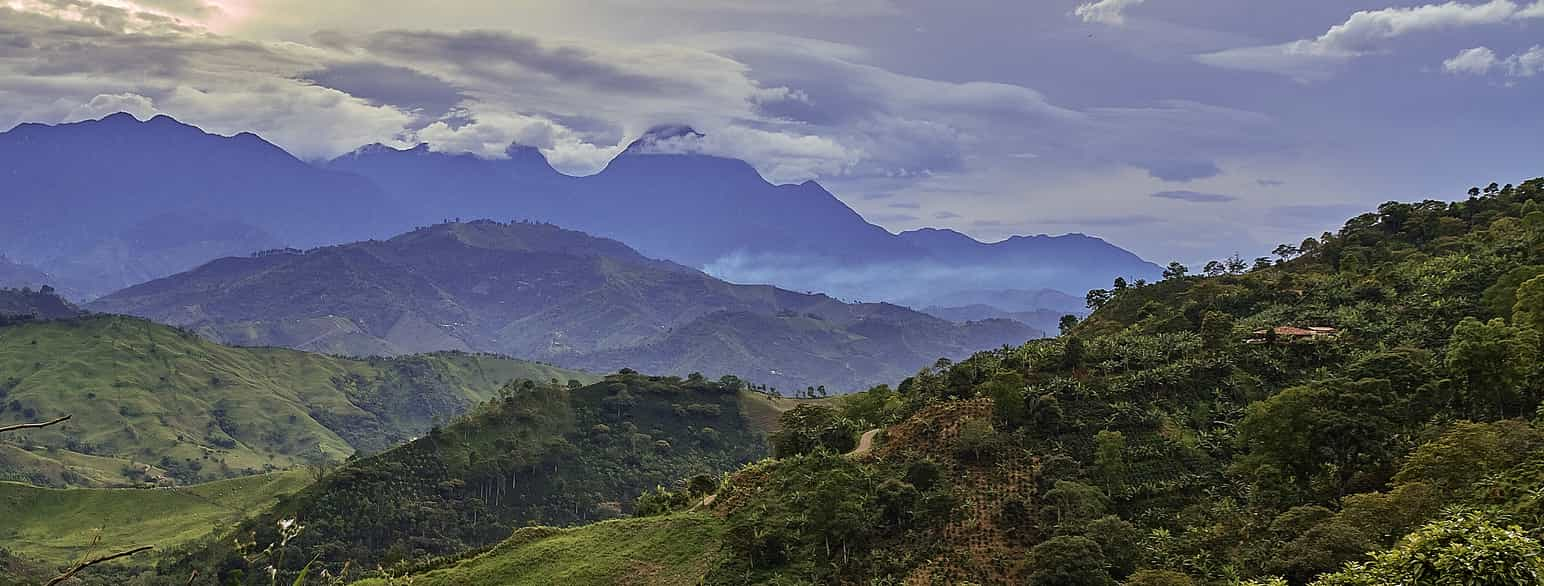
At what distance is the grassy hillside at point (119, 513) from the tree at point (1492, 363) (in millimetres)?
136563

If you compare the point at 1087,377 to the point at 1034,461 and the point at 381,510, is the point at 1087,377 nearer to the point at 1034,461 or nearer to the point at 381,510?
the point at 1034,461

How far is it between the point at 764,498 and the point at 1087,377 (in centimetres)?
2265

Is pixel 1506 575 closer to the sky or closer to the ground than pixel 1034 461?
closer to the sky

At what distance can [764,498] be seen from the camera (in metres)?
53.6

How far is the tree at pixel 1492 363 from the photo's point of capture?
124ft

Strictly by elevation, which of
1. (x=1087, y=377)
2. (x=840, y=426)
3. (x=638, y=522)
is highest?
(x=1087, y=377)

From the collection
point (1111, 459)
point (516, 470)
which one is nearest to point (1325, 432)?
point (1111, 459)

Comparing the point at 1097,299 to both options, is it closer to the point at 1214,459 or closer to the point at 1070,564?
the point at 1214,459

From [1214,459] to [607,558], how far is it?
1297 inches

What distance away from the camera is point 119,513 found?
134 metres

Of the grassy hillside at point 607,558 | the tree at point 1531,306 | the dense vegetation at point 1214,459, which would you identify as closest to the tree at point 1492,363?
the dense vegetation at point 1214,459

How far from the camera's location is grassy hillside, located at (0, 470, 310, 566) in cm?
12256

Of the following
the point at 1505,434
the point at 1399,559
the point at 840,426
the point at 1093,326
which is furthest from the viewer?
the point at 1093,326

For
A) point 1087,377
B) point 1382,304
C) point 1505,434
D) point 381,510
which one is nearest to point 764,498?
point 1087,377
